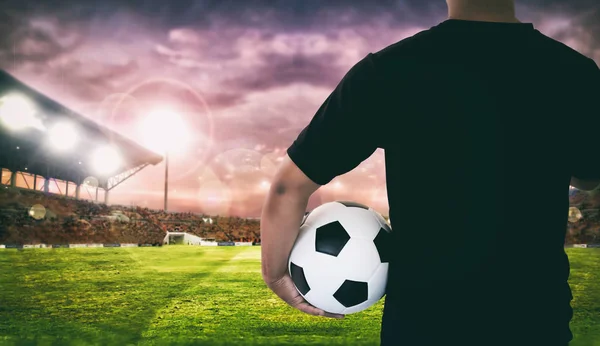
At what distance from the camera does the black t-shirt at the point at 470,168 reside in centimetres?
108

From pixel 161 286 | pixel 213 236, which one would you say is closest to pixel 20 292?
pixel 161 286

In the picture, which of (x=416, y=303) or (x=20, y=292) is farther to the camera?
(x=20, y=292)

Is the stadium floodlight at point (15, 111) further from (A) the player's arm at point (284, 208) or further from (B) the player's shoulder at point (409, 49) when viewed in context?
(B) the player's shoulder at point (409, 49)

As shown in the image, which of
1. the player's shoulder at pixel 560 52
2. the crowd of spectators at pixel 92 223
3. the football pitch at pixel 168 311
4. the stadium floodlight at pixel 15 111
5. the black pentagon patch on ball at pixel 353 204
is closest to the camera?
the player's shoulder at pixel 560 52

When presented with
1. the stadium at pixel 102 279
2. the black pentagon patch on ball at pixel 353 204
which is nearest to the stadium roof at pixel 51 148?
the stadium at pixel 102 279

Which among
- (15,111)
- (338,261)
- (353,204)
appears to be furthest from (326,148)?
(15,111)

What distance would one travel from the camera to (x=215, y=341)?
493cm

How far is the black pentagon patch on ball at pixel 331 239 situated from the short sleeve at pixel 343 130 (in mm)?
561

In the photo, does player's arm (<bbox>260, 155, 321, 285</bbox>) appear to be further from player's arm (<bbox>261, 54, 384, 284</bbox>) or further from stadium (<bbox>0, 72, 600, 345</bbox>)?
stadium (<bbox>0, 72, 600, 345</bbox>)

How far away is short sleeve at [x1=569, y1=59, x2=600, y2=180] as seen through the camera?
1.19 meters

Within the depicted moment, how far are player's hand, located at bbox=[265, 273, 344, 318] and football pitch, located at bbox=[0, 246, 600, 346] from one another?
3.34 m

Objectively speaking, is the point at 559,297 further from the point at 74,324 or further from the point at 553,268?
the point at 74,324

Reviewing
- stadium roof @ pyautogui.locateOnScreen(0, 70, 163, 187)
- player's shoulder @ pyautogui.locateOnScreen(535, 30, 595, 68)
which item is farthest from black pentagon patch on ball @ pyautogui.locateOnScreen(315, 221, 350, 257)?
stadium roof @ pyautogui.locateOnScreen(0, 70, 163, 187)

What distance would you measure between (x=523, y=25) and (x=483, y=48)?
17 cm
